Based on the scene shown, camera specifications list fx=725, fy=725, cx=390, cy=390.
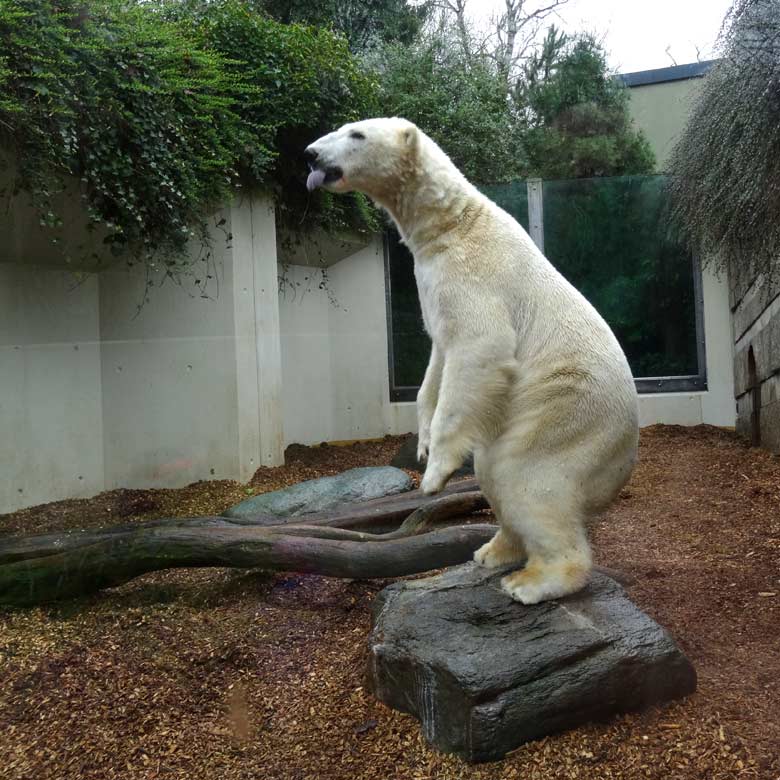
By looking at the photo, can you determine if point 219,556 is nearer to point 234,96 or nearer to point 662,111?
point 234,96

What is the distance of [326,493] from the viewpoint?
5.19m

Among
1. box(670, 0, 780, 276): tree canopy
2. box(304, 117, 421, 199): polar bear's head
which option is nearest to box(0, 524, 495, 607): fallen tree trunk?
box(304, 117, 421, 199): polar bear's head

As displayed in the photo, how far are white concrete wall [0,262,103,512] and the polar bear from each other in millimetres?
3579

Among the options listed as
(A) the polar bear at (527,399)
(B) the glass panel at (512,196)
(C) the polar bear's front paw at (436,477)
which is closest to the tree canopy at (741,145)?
(B) the glass panel at (512,196)

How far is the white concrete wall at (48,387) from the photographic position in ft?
16.5

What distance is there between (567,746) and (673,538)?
2.00 m

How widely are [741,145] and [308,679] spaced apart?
3.81m

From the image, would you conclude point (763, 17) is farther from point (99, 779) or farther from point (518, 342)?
point (99, 779)

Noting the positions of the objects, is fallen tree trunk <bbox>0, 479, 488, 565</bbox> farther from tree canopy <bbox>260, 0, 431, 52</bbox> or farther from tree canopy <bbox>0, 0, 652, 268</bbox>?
tree canopy <bbox>260, 0, 431, 52</bbox>

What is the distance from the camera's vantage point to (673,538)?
155 inches

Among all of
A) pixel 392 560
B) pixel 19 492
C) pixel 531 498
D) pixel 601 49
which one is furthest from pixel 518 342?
pixel 601 49

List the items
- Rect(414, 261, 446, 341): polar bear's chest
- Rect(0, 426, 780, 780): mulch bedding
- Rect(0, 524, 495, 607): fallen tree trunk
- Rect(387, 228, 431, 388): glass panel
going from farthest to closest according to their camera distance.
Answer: Rect(387, 228, 431, 388): glass panel → Rect(0, 524, 495, 607): fallen tree trunk → Rect(414, 261, 446, 341): polar bear's chest → Rect(0, 426, 780, 780): mulch bedding

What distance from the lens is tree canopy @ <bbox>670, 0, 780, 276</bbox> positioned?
4.01 metres

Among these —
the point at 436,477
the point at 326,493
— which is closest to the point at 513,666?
the point at 436,477
